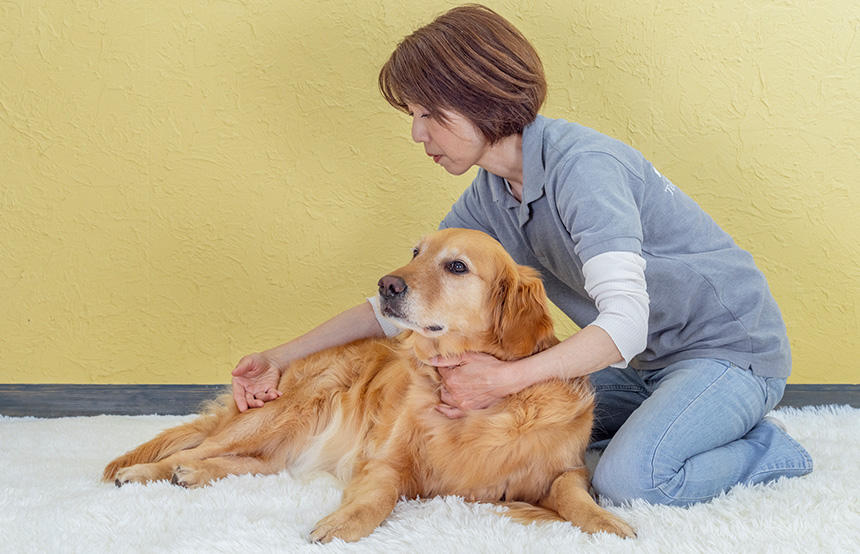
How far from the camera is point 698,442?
161 centimetres

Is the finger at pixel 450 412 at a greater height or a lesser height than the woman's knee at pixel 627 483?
greater

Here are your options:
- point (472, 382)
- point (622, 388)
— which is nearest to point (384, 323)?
point (472, 382)

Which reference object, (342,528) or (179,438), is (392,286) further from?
(179,438)

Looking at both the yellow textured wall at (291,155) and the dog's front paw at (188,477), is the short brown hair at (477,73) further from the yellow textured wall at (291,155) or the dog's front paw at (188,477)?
the dog's front paw at (188,477)

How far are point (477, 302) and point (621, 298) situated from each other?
0.32 m

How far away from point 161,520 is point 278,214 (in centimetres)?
142

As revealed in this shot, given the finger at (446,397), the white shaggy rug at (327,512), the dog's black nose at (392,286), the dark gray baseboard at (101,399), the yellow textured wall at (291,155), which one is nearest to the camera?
the white shaggy rug at (327,512)

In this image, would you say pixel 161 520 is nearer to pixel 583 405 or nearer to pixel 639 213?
pixel 583 405

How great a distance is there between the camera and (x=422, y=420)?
5.41 ft

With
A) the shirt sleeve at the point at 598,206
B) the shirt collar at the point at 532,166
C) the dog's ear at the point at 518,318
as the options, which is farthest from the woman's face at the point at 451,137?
the dog's ear at the point at 518,318

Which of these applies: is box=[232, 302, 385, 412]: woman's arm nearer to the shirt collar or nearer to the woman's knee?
the shirt collar

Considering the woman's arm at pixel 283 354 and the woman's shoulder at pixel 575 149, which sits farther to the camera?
the woman's arm at pixel 283 354

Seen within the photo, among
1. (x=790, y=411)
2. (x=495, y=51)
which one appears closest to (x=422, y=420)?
(x=495, y=51)

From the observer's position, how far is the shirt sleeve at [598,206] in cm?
154
